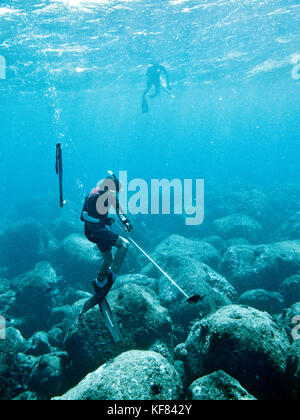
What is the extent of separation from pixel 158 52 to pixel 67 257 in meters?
20.1

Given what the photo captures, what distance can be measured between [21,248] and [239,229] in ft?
45.9

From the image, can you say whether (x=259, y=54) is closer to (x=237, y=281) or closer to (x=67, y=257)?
(x=237, y=281)

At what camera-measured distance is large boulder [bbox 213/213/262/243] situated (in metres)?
15.5

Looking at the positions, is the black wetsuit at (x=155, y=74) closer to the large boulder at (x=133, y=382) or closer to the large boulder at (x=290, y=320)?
the large boulder at (x=290, y=320)

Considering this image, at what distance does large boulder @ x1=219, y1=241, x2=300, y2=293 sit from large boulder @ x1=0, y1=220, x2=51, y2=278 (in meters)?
11.0

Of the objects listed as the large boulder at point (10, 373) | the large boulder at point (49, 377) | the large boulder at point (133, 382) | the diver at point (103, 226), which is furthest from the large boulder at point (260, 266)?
the large boulder at point (10, 373)

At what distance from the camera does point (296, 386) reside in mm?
3100

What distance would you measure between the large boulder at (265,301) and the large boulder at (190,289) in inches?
27.7

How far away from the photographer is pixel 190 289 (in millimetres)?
7578

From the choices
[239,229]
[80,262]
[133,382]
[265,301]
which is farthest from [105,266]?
[239,229]

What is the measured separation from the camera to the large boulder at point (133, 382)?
323cm

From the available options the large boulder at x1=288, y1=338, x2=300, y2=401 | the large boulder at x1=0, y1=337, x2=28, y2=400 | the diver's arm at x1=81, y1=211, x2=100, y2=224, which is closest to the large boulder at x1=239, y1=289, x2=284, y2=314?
the large boulder at x1=288, y1=338, x2=300, y2=401

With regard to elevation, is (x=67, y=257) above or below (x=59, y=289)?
above
